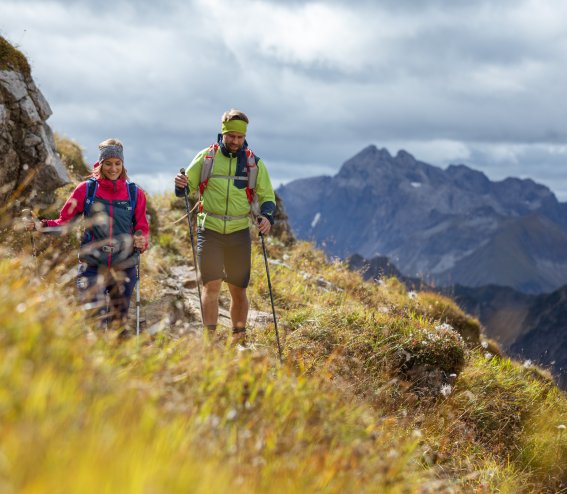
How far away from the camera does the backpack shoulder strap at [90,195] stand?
280 inches

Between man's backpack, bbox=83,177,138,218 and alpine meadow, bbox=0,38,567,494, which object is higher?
man's backpack, bbox=83,177,138,218

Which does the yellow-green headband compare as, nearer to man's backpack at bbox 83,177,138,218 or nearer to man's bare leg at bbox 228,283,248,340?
man's backpack at bbox 83,177,138,218

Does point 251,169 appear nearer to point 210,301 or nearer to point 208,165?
point 208,165

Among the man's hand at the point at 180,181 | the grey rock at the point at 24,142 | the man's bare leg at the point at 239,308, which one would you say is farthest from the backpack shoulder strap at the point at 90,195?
the grey rock at the point at 24,142

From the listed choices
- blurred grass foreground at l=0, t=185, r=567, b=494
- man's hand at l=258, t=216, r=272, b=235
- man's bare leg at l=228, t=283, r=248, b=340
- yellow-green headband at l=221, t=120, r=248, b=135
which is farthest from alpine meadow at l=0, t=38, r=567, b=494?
yellow-green headband at l=221, t=120, r=248, b=135

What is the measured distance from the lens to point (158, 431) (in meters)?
3.05

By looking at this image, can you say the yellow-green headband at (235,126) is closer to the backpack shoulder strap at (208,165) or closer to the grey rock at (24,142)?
the backpack shoulder strap at (208,165)

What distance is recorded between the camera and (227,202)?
826cm

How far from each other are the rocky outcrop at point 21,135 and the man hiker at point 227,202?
163 inches

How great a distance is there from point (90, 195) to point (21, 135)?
16.4 feet

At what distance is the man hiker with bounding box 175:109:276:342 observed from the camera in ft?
26.8

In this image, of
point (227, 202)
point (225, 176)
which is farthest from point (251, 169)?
point (227, 202)

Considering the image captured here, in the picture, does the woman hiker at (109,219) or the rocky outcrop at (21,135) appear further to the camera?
the rocky outcrop at (21,135)

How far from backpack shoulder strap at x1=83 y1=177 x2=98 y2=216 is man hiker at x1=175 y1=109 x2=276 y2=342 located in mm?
1224
